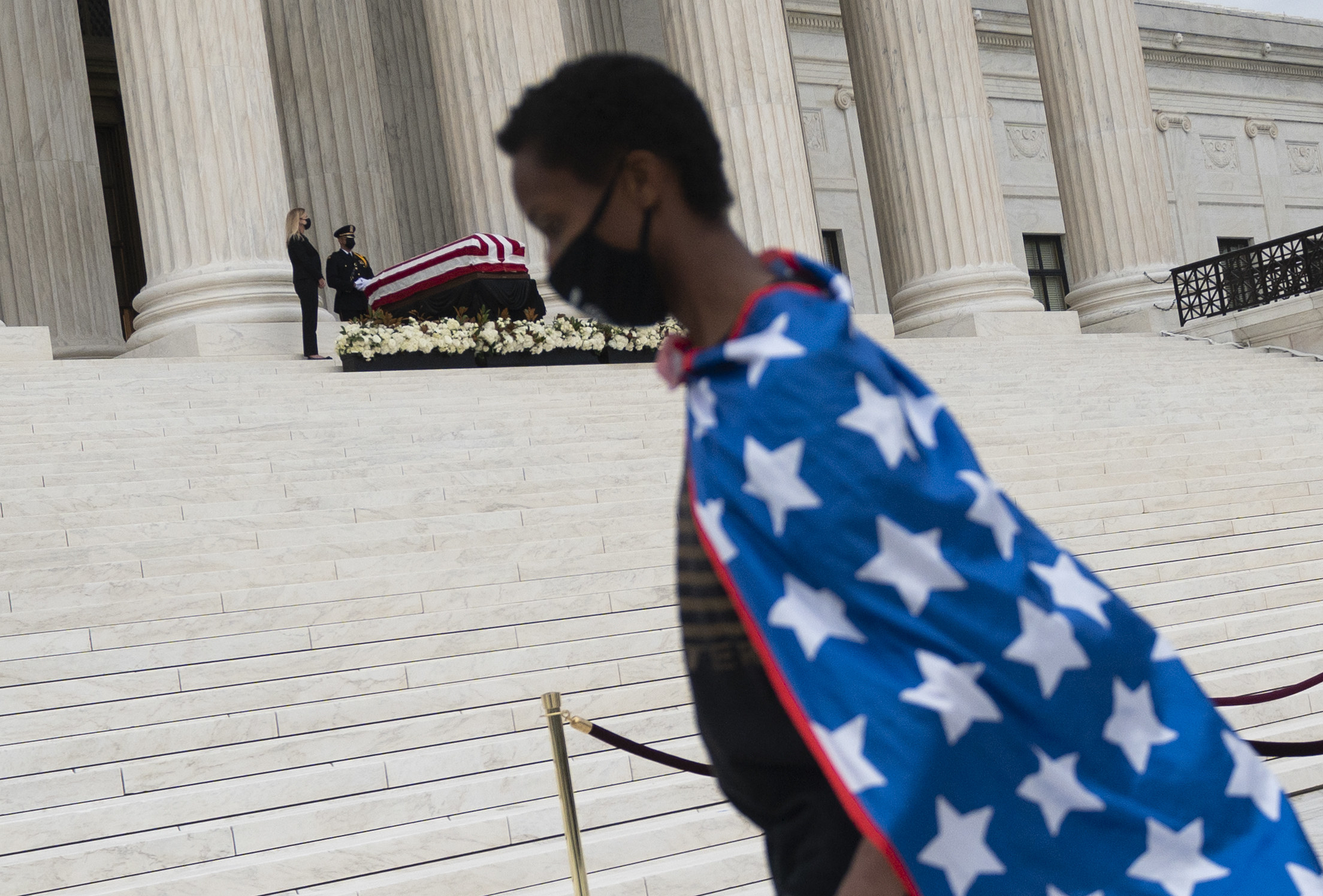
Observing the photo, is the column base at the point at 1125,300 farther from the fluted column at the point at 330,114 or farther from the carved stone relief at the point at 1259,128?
the carved stone relief at the point at 1259,128

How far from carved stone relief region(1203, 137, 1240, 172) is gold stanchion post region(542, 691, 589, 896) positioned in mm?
33412

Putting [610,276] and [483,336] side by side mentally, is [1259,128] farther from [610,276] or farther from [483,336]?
[610,276]

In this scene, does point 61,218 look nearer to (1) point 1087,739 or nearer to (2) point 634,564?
(2) point 634,564

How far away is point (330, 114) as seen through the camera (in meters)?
21.0

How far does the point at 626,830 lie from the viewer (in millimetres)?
5891

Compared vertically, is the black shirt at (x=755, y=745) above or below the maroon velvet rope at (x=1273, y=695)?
above

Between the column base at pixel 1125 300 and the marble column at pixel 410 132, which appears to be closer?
the column base at pixel 1125 300

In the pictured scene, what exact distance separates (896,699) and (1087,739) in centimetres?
21

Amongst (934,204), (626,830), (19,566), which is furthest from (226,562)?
(934,204)

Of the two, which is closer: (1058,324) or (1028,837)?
(1028,837)

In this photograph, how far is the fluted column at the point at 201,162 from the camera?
15.1 meters

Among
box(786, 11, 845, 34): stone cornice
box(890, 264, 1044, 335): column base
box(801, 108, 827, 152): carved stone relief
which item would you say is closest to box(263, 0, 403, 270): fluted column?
box(890, 264, 1044, 335): column base

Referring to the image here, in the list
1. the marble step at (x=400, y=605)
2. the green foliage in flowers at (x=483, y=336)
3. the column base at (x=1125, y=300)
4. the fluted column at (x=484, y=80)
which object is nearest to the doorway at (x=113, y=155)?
the fluted column at (x=484, y=80)

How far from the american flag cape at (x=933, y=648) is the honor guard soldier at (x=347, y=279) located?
46.6 feet
